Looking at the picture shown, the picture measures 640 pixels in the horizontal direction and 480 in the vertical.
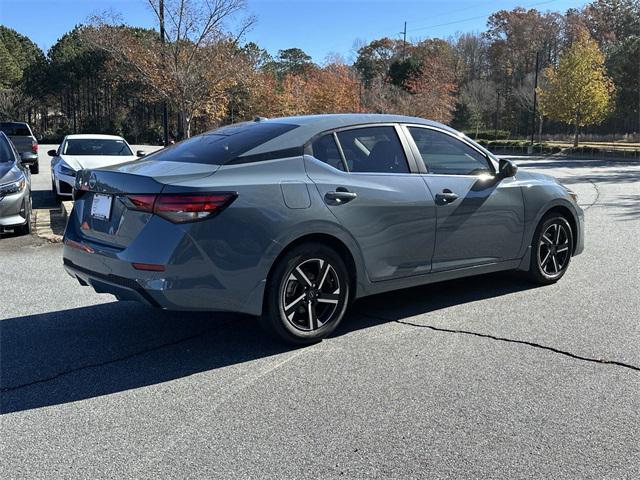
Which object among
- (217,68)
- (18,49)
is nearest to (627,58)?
(217,68)

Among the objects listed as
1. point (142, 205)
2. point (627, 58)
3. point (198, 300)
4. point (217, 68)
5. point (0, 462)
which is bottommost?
point (0, 462)

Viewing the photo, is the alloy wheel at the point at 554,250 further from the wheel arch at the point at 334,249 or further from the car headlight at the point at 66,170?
the car headlight at the point at 66,170

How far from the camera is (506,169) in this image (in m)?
5.50

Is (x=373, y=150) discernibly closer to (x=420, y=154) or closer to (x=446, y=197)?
(x=420, y=154)

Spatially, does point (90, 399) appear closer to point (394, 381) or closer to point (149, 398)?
point (149, 398)

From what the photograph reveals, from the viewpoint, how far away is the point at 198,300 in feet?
12.9

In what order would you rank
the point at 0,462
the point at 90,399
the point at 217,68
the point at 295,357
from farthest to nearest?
the point at 217,68 < the point at 295,357 < the point at 90,399 < the point at 0,462

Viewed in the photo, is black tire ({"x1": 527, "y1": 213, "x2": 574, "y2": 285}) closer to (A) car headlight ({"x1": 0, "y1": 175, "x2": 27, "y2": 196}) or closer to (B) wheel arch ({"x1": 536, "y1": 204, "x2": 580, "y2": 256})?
(B) wheel arch ({"x1": 536, "y1": 204, "x2": 580, "y2": 256})

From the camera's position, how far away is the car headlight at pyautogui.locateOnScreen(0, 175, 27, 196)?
8500 millimetres

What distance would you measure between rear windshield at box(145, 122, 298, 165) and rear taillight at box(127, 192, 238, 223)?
0.44m

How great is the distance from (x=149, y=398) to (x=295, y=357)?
1.07 meters

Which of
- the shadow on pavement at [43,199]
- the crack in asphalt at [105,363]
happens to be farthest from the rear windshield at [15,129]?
the crack in asphalt at [105,363]

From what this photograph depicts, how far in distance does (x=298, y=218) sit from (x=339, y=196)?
42cm

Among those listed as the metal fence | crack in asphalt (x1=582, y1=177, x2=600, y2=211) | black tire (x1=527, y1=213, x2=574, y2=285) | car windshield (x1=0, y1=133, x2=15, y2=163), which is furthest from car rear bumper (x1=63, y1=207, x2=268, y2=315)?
the metal fence
